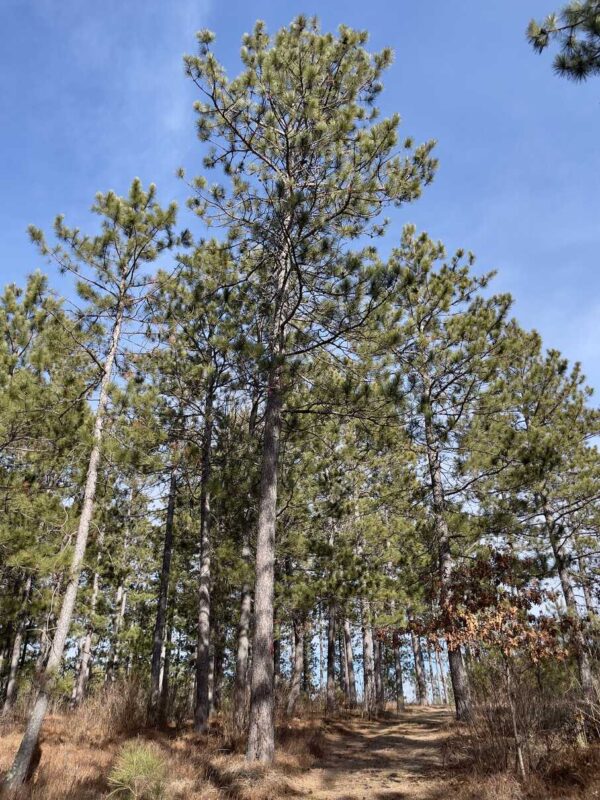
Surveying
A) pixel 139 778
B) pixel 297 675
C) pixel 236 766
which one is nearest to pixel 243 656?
pixel 297 675

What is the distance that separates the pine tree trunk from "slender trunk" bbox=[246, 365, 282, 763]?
2515mm

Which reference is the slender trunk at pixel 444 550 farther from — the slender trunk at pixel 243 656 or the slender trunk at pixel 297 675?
the slender trunk at pixel 243 656

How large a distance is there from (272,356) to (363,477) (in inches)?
352

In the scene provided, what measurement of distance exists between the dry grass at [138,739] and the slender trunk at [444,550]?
2976 mm

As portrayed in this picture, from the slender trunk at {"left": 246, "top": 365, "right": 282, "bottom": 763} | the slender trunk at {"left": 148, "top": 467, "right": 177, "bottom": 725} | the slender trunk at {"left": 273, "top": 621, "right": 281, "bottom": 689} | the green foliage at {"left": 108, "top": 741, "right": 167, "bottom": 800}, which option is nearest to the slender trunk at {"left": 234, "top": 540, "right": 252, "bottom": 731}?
the slender trunk at {"left": 148, "top": 467, "right": 177, "bottom": 725}

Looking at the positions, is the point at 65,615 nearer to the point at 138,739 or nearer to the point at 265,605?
the point at 138,739

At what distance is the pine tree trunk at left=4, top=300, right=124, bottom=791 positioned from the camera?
5.45 m

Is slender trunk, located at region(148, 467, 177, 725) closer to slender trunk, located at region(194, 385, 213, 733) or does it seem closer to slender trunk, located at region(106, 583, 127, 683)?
slender trunk, located at region(194, 385, 213, 733)

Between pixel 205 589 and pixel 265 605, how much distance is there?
385cm

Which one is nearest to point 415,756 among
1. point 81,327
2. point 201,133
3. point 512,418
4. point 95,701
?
point 95,701

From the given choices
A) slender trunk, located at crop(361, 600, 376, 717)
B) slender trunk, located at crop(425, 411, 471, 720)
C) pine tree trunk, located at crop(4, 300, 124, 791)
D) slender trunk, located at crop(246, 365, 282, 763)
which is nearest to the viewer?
A: pine tree trunk, located at crop(4, 300, 124, 791)

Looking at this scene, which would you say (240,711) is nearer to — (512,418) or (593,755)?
(593,755)

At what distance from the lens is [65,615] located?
6496 millimetres

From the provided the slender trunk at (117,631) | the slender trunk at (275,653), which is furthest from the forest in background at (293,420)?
the slender trunk at (117,631)
